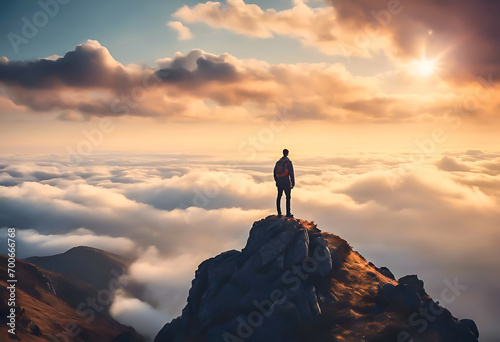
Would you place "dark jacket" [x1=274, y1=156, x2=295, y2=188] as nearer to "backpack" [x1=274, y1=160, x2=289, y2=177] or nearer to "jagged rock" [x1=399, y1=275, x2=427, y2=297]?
"backpack" [x1=274, y1=160, x2=289, y2=177]

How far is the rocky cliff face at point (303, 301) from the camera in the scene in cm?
2558

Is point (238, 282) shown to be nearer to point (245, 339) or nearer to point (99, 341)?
point (245, 339)

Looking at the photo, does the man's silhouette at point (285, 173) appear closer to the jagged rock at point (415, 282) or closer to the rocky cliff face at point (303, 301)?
the rocky cliff face at point (303, 301)

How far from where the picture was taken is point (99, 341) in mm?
107250

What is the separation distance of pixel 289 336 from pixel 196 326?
36.4ft

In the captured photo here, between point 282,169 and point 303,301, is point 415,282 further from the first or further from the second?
point 282,169

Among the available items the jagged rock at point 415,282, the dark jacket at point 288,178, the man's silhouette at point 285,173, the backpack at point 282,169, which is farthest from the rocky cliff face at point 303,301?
the backpack at point 282,169

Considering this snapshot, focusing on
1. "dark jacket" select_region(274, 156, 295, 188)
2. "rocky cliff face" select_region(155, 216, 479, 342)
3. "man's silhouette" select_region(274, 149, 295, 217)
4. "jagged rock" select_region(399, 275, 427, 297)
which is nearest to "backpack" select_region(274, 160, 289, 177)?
"man's silhouette" select_region(274, 149, 295, 217)

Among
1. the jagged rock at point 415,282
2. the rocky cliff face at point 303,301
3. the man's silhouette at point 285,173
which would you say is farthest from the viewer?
the jagged rock at point 415,282

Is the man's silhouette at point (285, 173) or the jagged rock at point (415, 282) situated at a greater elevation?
the man's silhouette at point (285, 173)

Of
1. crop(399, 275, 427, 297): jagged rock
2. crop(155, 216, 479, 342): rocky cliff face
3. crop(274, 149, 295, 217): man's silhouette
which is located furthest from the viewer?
crop(399, 275, 427, 297): jagged rock

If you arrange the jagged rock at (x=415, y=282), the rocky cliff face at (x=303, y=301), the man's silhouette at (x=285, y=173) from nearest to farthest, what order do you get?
the rocky cliff face at (x=303, y=301) < the man's silhouette at (x=285, y=173) < the jagged rock at (x=415, y=282)

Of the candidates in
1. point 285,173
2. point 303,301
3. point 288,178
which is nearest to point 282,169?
point 285,173

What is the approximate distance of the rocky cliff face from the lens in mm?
25578
